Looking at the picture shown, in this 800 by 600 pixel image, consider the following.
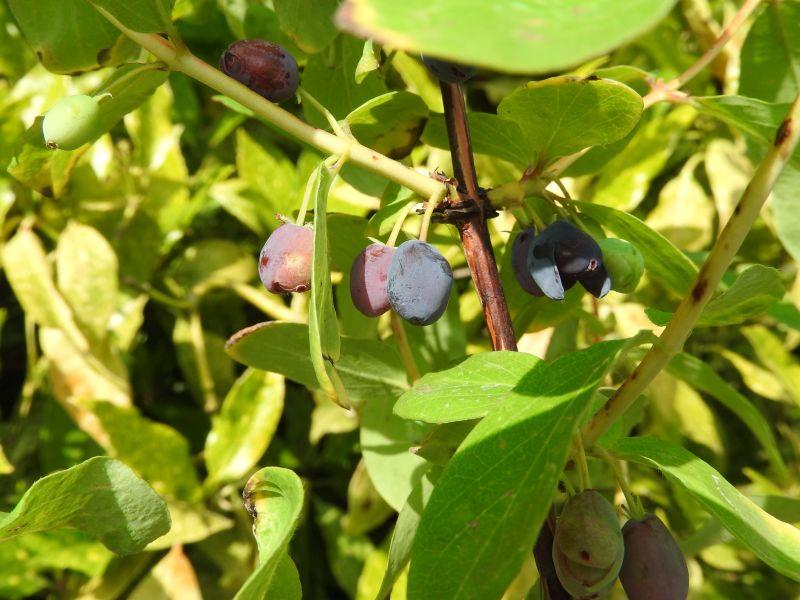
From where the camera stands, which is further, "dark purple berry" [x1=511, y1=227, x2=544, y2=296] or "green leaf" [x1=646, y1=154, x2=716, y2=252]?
"green leaf" [x1=646, y1=154, x2=716, y2=252]

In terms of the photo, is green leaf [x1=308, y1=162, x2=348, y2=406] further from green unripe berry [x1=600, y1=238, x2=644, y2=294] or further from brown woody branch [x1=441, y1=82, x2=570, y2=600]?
green unripe berry [x1=600, y1=238, x2=644, y2=294]

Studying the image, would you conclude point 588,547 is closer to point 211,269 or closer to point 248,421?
point 248,421

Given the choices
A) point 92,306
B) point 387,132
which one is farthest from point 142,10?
point 92,306

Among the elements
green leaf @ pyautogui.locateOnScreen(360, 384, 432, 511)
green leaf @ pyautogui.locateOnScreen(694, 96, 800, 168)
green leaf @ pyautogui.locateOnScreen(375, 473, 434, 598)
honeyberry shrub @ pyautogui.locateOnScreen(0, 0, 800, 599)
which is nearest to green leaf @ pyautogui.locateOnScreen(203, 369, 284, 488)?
honeyberry shrub @ pyautogui.locateOnScreen(0, 0, 800, 599)

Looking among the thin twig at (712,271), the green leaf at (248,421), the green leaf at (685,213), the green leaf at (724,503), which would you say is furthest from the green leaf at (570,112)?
the green leaf at (685,213)

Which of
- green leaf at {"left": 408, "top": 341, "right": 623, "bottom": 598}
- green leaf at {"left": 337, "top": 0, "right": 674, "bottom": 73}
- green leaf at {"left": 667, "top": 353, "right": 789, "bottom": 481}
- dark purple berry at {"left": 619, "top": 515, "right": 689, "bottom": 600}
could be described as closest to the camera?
green leaf at {"left": 337, "top": 0, "right": 674, "bottom": 73}

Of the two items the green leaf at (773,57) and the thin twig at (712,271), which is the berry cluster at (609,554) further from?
the green leaf at (773,57)

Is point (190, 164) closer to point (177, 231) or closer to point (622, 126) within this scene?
point (177, 231)
